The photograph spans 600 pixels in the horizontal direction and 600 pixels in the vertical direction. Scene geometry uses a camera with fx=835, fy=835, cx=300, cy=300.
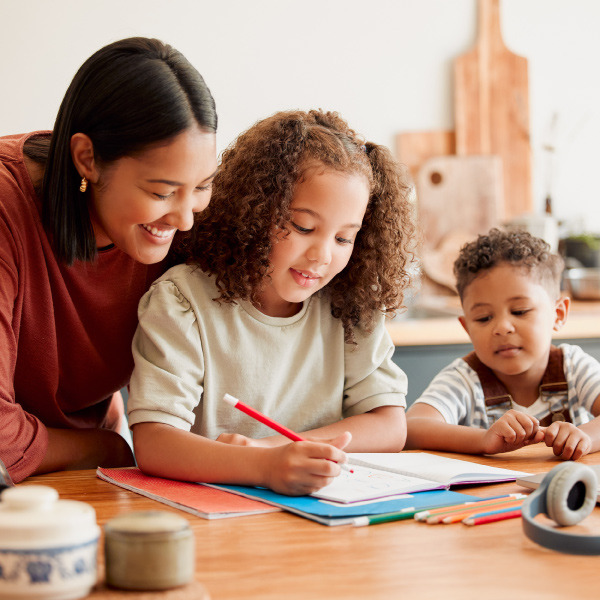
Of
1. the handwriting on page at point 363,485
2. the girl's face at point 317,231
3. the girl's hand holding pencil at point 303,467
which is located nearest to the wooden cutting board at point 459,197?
the girl's face at point 317,231

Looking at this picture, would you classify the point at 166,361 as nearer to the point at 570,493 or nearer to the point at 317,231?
the point at 317,231

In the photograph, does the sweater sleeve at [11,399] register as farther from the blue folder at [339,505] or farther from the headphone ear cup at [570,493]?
the headphone ear cup at [570,493]

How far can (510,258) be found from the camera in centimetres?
164

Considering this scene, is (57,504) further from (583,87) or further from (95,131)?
(583,87)

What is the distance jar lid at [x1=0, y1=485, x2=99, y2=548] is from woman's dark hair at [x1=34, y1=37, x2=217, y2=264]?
610 mm

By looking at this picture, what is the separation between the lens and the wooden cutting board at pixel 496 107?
336 centimetres

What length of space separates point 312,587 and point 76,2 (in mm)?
2718

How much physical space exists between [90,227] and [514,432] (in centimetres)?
70


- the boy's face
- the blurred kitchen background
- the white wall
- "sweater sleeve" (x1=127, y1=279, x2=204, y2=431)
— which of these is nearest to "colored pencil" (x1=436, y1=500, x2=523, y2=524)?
"sweater sleeve" (x1=127, y1=279, x2=204, y2=431)

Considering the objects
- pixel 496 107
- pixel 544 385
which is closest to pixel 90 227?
pixel 544 385

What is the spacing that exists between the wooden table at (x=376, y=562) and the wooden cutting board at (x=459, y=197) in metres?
2.48

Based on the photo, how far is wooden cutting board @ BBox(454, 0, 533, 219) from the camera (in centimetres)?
336

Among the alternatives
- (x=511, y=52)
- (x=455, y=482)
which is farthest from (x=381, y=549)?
(x=511, y=52)

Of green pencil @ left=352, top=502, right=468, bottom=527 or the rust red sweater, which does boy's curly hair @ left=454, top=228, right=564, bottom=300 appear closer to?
the rust red sweater
